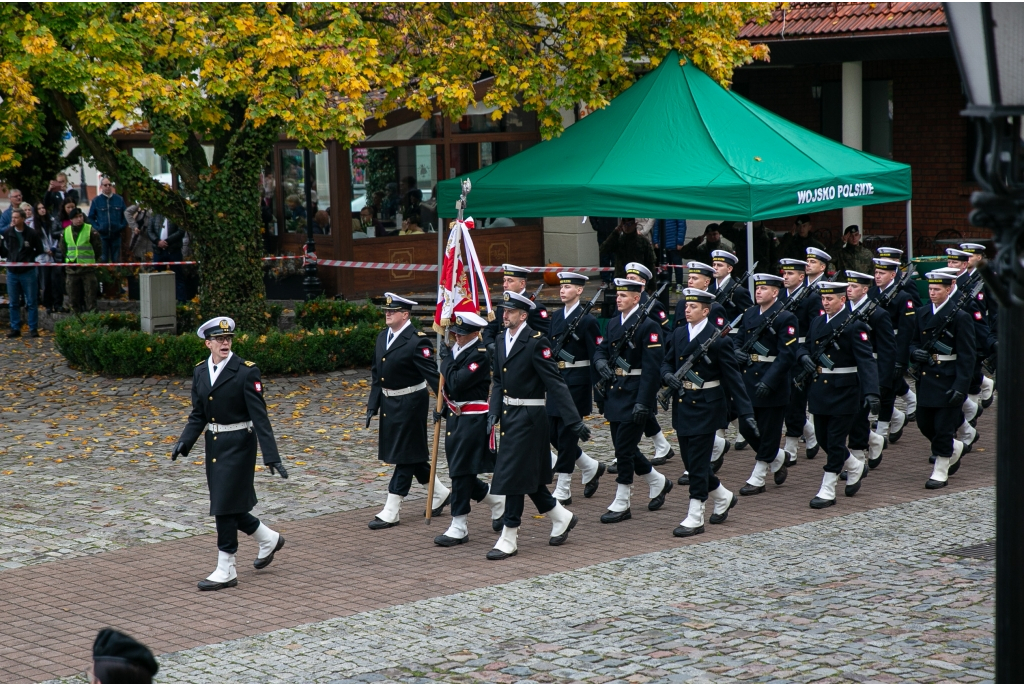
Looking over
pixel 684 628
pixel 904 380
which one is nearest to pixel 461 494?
pixel 684 628

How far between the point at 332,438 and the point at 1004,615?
986 cm

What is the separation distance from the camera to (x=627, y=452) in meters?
10.0

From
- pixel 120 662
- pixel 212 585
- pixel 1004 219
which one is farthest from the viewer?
pixel 212 585

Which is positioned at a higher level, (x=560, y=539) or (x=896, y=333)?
(x=896, y=333)

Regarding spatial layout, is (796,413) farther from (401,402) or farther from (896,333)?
(401,402)

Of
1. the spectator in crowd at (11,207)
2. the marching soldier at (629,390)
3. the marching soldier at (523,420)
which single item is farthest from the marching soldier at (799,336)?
Answer: the spectator in crowd at (11,207)

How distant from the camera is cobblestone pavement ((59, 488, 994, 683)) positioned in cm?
658

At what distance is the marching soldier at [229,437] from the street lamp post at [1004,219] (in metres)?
5.44

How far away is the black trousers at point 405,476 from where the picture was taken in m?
9.89

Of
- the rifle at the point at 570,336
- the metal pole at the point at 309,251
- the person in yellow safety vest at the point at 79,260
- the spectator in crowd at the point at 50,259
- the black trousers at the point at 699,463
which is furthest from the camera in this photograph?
the metal pole at the point at 309,251

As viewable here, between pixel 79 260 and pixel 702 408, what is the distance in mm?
13777

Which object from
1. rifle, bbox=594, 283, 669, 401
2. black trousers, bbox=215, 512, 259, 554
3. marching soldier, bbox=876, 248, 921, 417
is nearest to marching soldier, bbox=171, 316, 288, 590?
black trousers, bbox=215, 512, 259, 554

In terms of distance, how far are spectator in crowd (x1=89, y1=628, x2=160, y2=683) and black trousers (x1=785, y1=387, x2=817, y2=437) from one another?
8258mm

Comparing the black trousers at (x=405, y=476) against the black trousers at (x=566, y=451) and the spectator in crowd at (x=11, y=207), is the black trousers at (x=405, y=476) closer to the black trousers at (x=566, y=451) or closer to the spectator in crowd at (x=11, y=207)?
the black trousers at (x=566, y=451)
